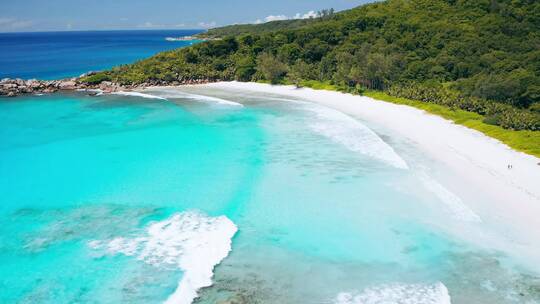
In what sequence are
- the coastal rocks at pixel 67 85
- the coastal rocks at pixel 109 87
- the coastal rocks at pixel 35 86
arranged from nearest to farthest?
the coastal rocks at pixel 35 86, the coastal rocks at pixel 109 87, the coastal rocks at pixel 67 85

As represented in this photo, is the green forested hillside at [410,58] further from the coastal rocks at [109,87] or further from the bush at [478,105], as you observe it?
the coastal rocks at [109,87]

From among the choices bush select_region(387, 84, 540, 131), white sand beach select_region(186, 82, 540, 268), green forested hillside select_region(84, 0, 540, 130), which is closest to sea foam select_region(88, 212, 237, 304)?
white sand beach select_region(186, 82, 540, 268)

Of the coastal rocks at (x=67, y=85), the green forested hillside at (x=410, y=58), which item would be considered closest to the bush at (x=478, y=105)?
the green forested hillside at (x=410, y=58)

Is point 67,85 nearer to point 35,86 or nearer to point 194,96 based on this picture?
point 35,86

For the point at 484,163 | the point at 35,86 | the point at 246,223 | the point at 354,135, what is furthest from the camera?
the point at 35,86

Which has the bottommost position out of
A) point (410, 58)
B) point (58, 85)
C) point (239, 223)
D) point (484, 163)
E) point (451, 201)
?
point (239, 223)

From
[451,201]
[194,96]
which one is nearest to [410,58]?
[194,96]
